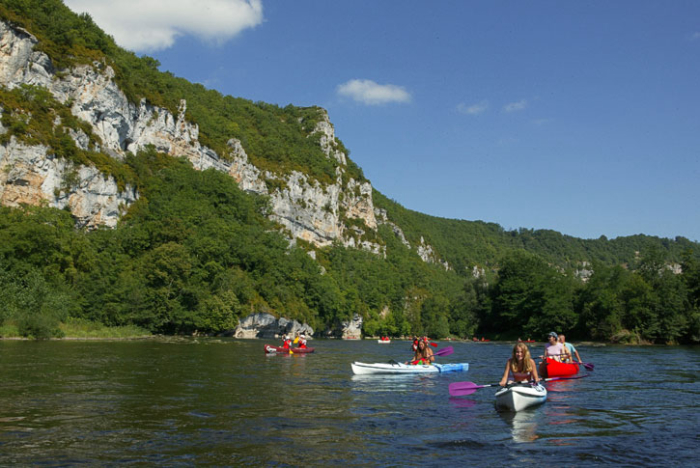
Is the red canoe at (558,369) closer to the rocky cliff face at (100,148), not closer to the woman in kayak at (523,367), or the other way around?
the woman in kayak at (523,367)

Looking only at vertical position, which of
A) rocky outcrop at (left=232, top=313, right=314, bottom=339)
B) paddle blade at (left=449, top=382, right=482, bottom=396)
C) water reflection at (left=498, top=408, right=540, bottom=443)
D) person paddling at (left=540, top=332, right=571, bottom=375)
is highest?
person paddling at (left=540, top=332, right=571, bottom=375)

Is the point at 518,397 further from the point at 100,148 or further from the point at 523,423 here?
the point at 100,148

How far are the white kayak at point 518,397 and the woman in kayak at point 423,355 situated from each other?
382 inches

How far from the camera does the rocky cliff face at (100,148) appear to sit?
56.6 metres

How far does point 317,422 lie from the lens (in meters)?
11.3

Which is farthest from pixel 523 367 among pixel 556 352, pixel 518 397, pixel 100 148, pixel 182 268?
pixel 100 148

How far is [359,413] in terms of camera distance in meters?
12.6

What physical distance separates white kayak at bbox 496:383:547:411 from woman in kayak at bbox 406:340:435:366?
382 inches

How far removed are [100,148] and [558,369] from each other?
2635 inches

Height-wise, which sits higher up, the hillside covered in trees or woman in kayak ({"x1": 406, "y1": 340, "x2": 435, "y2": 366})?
the hillside covered in trees

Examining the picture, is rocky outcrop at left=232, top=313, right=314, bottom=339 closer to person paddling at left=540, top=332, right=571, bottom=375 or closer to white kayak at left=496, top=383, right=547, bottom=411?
person paddling at left=540, top=332, right=571, bottom=375

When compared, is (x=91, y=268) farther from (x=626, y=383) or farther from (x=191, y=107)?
(x=191, y=107)

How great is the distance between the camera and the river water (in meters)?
8.55

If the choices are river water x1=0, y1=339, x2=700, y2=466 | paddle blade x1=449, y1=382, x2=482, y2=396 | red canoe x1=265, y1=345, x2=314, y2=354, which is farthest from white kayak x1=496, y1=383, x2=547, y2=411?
red canoe x1=265, y1=345, x2=314, y2=354
